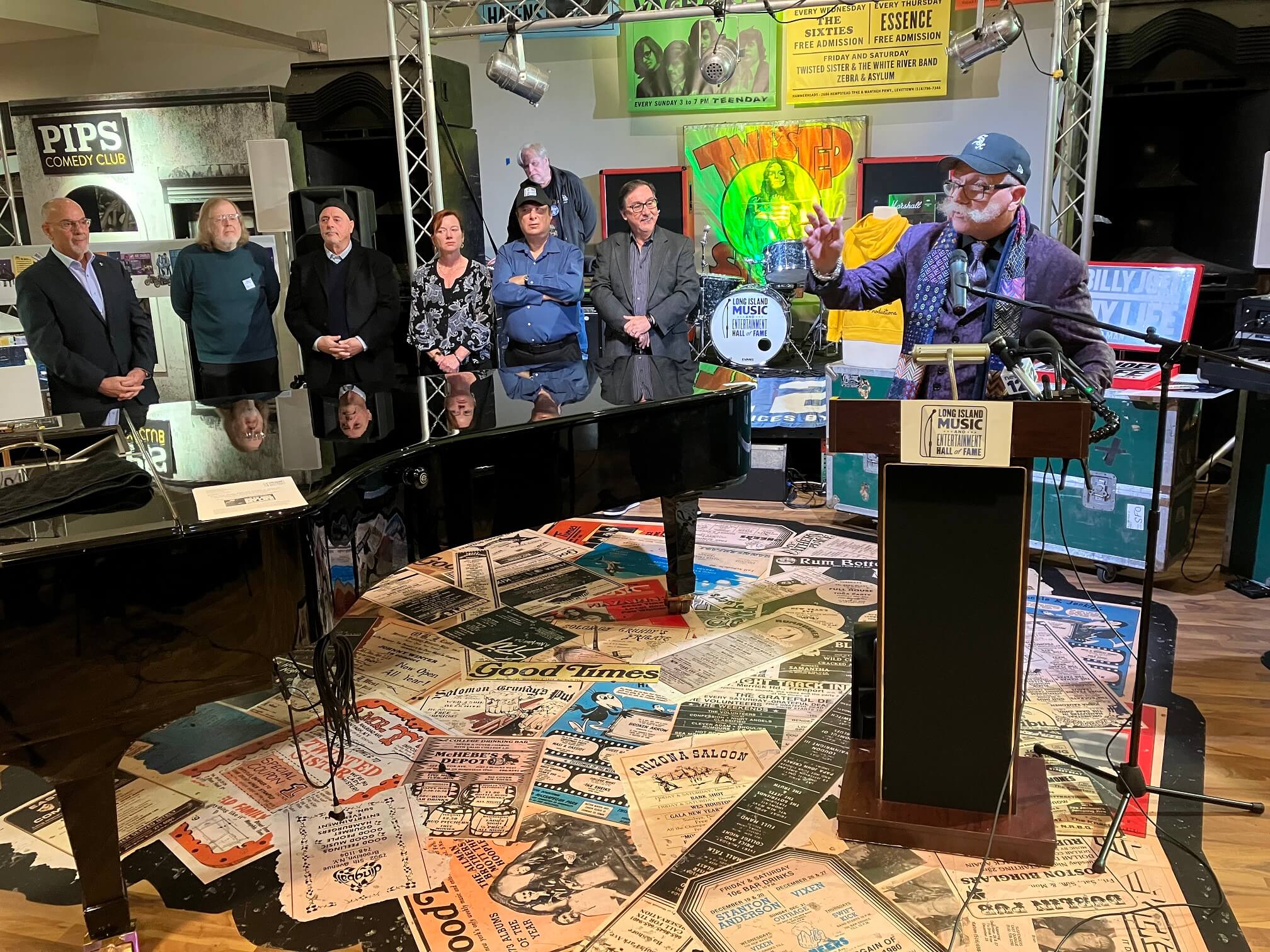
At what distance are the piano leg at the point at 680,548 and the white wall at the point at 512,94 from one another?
3370mm

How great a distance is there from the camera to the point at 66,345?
13.1 feet

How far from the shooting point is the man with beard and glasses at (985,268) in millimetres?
2979

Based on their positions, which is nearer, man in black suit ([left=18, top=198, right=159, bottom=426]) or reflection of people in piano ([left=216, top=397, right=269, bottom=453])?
reflection of people in piano ([left=216, top=397, right=269, bottom=453])

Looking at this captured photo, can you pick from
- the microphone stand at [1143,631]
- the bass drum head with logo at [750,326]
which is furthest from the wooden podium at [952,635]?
the bass drum head with logo at [750,326]

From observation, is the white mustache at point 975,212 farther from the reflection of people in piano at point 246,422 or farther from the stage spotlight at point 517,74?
the stage spotlight at point 517,74

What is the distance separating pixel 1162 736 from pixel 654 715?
1370 millimetres

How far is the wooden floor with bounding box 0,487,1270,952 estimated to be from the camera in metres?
1.91

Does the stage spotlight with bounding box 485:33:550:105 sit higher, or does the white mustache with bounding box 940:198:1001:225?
the stage spotlight with bounding box 485:33:550:105

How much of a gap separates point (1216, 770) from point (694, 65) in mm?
4883

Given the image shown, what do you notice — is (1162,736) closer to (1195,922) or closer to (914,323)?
(1195,922)

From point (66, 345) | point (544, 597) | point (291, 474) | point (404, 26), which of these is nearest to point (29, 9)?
point (404, 26)

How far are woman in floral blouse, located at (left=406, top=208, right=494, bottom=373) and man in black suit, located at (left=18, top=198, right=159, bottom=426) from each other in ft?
3.83

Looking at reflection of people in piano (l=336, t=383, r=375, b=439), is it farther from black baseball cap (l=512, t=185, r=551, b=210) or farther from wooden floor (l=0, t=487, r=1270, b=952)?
black baseball cap (l=512, t=185, r=551, b=210)

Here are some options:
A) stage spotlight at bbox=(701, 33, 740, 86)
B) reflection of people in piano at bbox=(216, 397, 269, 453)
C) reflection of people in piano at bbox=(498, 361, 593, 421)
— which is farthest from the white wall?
reflection of people in piano at bbox=(216, 397, 269, 453)
